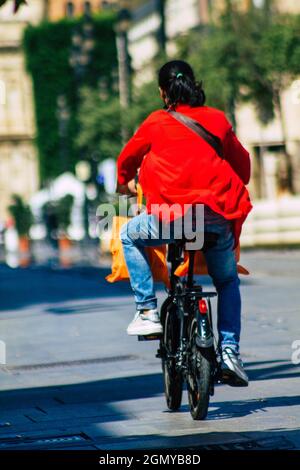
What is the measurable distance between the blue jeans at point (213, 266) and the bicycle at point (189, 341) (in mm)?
62

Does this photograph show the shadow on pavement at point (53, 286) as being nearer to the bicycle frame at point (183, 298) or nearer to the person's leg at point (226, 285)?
the bicycle frame at point (183, 298)

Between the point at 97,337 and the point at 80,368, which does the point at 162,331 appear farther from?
the point at 97,337

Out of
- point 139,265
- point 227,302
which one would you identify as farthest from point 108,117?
point 227,302

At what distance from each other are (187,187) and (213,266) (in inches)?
16.2

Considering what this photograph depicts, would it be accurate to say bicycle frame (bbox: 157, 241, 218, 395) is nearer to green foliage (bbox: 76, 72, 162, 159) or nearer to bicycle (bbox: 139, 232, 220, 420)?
bicycle (bbox: 139, 232, 220, 420)

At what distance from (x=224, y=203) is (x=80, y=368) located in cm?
342

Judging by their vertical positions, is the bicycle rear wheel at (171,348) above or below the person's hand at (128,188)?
below

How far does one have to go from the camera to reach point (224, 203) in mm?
6598

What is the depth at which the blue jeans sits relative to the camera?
6.74 meters

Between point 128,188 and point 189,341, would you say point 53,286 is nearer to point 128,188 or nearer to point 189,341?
point 128,188

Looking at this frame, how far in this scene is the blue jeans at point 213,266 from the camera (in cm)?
674

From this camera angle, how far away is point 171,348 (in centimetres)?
715

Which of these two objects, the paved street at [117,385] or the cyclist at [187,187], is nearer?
the paved street at [117,385]

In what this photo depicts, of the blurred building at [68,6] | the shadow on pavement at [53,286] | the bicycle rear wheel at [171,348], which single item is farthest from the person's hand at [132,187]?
the blurred building at [68,6]
